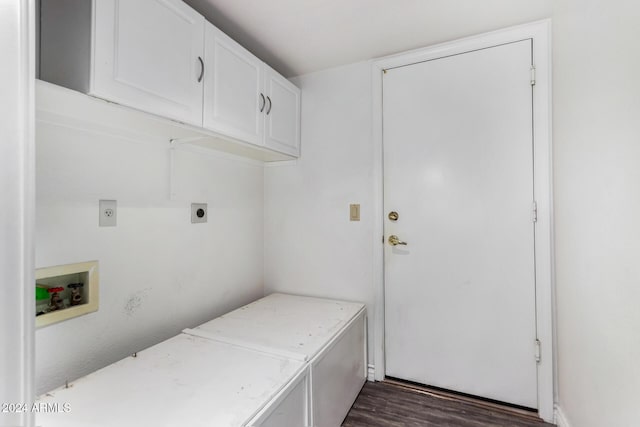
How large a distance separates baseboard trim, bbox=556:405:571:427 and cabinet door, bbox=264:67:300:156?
6.97ft

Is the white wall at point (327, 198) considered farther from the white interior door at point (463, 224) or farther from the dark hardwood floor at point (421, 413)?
the dark hardwood floor at point (421, 413)

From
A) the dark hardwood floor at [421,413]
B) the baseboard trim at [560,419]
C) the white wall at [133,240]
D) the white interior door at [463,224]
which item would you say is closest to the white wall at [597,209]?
the baseboard trim at [560,419]

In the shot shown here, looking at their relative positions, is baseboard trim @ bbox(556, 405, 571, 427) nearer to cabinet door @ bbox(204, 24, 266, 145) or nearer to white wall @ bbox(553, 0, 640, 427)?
white wall @ bbox(553, 0, 640, 427)

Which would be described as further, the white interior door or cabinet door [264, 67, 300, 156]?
cabinet door [264, 67, 300, 156]

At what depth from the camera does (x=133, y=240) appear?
1392 mm

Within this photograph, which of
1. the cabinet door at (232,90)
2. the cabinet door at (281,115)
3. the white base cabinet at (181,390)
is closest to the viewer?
the white base cabinet at (181,390)

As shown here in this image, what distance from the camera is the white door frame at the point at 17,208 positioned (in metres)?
0.46

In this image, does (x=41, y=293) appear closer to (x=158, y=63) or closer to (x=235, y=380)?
(x=235, y=380)

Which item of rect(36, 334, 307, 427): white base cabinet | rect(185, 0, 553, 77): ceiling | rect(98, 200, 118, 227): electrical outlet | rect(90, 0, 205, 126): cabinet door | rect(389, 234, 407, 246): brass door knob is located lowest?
rect(36, 334, 307, 427): white base cabinet

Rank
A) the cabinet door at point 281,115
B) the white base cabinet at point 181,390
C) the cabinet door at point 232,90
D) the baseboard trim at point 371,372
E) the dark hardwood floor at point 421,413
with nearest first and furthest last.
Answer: the white base cabinet at point 181,390, the cabinet door at point 232,90, the dark hardwood floor at point 421,413, the cabinet door at point 281,115, the baseboard trim at point 371,372

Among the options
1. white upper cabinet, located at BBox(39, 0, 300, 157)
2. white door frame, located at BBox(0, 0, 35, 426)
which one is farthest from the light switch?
white door frame, located at BBox(0, 0, 35, 426)

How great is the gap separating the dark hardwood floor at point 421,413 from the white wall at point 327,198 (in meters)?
0.31

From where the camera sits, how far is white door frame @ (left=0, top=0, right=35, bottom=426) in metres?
0.46

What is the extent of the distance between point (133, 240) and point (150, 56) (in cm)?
80
